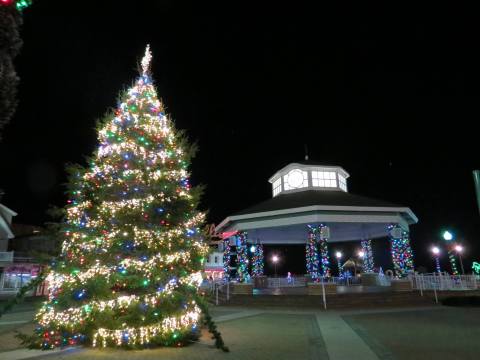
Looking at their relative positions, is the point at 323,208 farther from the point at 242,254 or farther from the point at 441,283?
the point at 441,283

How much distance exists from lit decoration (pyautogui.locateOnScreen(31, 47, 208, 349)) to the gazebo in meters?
12.0

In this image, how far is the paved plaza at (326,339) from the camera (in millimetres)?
7926

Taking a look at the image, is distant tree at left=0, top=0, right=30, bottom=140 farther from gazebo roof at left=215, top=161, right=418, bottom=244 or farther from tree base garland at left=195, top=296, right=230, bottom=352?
gazebo roof at left=215, top=161, right=418, bottom=244

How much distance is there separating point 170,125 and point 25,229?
48383mm

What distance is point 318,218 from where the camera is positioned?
68.9ft

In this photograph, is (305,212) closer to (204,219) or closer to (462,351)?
(204,219)

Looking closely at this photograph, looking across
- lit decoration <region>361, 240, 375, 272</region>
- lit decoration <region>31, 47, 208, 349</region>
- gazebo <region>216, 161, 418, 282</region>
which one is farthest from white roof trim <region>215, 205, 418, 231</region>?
lit decoration <region>31, 47, 208, 349</region>

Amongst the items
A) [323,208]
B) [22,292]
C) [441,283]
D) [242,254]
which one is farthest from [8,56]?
[441,283]

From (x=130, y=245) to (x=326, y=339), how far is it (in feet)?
19.1

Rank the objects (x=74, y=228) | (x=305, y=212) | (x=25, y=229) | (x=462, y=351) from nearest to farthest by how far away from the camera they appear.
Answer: (x=462, y=351), (x=74, y=228), (x=305, y=212), (x=25, y=229)

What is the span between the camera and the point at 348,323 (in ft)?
41.1

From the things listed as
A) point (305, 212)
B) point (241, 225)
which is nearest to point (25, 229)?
point (241, 225)

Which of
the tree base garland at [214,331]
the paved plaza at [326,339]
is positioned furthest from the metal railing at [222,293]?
the tree base garland at [214,331]

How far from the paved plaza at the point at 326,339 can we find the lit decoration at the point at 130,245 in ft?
2.19
